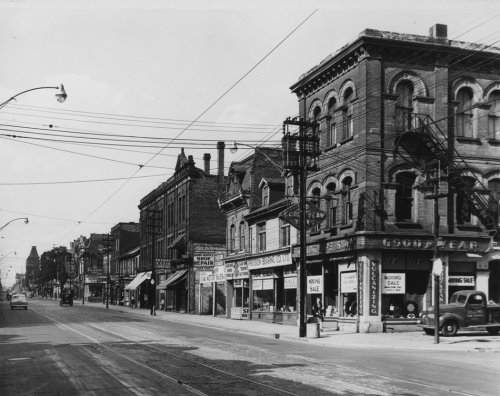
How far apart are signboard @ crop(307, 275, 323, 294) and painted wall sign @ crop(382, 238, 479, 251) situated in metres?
5.69

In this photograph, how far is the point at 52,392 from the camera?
1185 centimetres

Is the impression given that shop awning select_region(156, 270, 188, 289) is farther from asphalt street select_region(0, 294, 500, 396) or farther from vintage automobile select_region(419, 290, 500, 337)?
asphalt street select_region(0, 294, 500, 396)

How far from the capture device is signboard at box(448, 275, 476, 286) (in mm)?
30375

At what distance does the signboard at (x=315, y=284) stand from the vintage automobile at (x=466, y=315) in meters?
7.80

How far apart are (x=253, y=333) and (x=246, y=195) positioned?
50.1 ft

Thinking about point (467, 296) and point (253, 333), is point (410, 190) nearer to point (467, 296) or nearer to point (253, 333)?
point (467, 296)

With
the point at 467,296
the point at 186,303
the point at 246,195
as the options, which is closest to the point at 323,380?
the point at 467,296

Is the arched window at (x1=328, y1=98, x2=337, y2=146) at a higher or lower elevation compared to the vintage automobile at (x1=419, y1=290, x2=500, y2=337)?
Answer: higher

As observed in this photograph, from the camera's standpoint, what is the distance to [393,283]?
97.8ft

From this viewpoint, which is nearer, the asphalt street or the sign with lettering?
the asphalt street

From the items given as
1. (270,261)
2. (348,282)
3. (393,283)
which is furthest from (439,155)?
(270,261)

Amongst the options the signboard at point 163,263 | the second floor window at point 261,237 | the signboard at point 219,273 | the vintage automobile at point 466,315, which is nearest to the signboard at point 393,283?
the vintage automobile at point 466,315

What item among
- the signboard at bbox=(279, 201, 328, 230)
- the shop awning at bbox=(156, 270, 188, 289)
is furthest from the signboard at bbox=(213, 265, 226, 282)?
the signboard at bbox=(279, 201, 328, 230)

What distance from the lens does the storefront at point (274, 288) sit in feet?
122
